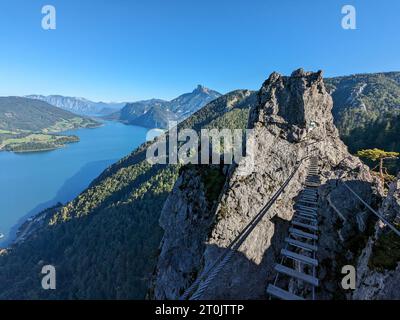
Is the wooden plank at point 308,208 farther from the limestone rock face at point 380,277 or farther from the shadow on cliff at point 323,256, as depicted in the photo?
the limestone rock face at point 380,277

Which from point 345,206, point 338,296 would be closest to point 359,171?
point 345,206

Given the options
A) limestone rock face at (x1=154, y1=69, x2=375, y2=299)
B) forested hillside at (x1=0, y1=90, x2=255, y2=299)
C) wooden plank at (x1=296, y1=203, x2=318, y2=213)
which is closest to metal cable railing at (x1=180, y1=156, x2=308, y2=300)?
limestone rock face at (x1=154, y1=69, x2=375, y2=299)

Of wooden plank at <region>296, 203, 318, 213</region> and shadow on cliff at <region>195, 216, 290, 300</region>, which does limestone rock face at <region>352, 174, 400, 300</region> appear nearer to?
wooden plank at <region>296, 203, 318, 213</region>

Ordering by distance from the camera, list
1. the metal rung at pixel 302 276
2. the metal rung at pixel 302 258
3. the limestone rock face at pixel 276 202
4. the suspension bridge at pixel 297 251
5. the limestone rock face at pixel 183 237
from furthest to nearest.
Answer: the limestone rock face at pixel 183 237, the limestone rock face at pixel 276 202, the metal rung at pixel 302 258, the metal rung at pixel 302 276, the suspension bridge at pixel 297 251

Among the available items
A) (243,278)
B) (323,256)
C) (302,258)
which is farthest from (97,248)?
(302,258)

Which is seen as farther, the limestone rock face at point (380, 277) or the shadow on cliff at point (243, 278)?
the shadow on cliff at point (243, 278)

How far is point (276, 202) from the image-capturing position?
60.9 feet

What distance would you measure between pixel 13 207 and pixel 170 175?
129 meters

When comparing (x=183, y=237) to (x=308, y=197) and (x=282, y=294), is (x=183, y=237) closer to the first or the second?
(x=308, y=197)

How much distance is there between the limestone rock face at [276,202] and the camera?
1580 cm

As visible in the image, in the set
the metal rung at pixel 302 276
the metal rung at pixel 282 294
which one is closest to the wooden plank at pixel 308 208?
the metal rung at pixel 302 276

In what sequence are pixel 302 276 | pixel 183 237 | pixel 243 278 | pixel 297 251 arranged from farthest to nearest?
pixel 183 237, pixel 243 278, pixel 297 251, pixel 302 276

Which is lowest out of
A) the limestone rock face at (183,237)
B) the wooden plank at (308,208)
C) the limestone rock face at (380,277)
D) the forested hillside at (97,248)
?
the forested hillside at (97,248)

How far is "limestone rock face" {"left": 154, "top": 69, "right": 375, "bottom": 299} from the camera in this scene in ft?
51.9
